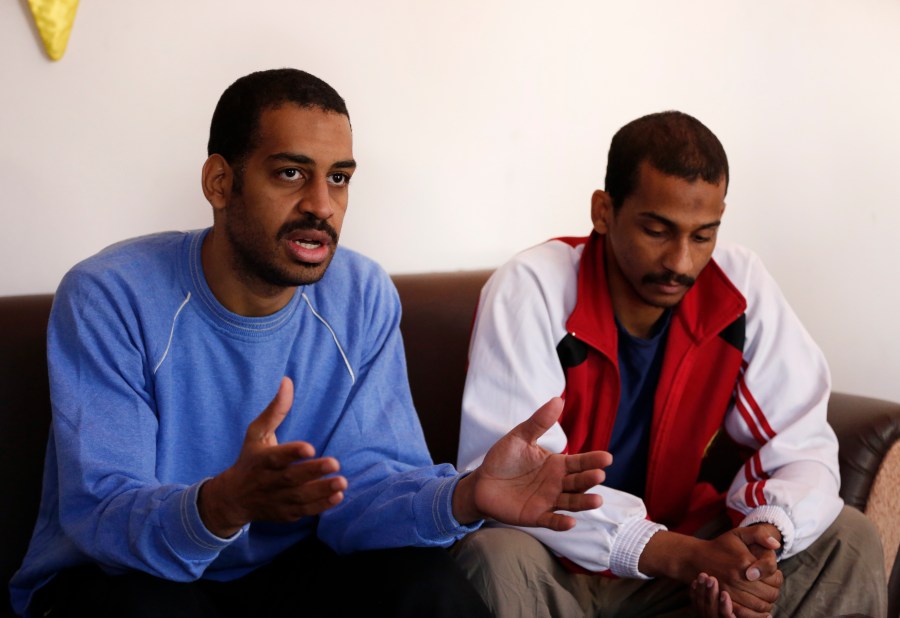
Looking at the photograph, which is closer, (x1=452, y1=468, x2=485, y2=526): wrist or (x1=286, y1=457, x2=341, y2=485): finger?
(x1=286, y1=457, x2=341, y2=485): finger

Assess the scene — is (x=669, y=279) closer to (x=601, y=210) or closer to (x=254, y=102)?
(x=601, y=210)

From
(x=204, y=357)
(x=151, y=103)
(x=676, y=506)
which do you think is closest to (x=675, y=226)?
(x=676, y=506)

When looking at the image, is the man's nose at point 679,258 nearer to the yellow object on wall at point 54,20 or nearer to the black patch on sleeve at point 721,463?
the black patch on sleeve at point 721,463

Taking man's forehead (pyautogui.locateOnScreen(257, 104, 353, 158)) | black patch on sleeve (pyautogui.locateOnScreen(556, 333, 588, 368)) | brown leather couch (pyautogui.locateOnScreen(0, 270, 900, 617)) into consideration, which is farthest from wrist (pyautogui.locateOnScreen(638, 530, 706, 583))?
man's forehead (pyautogui.locateOnScreen(257, 104, 353, 158))

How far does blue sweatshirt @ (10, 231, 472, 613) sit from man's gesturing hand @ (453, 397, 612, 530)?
6 cm

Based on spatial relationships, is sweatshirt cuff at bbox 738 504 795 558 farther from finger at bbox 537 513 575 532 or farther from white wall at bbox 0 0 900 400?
white wall at bbox 0 0 900 400

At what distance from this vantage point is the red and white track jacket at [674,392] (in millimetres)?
1833

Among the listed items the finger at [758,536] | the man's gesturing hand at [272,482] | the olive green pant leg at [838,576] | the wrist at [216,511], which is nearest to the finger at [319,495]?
the man's gesturing hand at [272,482]

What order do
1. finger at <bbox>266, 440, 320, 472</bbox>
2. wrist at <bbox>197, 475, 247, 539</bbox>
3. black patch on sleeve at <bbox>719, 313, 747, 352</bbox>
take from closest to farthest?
1. finger at <bbox>266, 440, 320, 472</bbox>
2. wrist at <bbox>197, 475, 247, 539</bbox>
3. black patch on sleeve at <bbox>719, 313, 747, 352</bbox>

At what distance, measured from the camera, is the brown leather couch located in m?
1.80

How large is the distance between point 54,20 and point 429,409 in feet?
3.40

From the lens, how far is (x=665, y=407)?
77.6 inches

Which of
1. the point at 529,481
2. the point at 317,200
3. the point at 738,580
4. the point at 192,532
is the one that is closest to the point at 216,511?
the point at 192,532

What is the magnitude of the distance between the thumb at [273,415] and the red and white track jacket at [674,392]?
639 millimetres
